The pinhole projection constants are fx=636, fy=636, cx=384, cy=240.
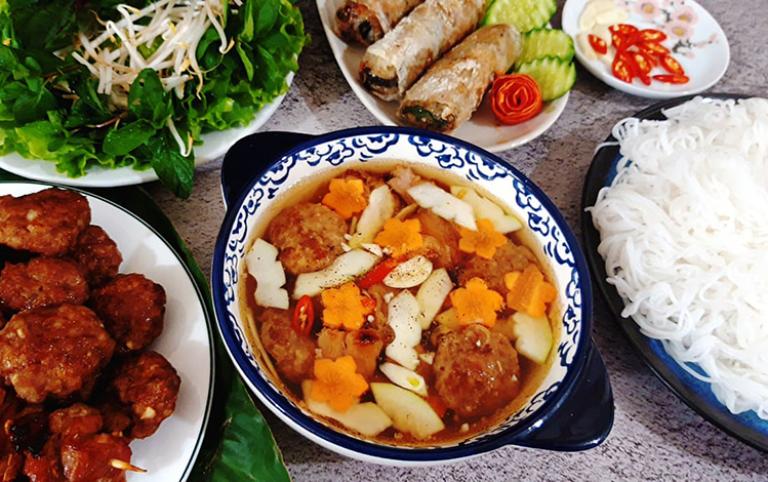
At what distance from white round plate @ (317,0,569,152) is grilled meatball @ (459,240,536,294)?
1.69ft

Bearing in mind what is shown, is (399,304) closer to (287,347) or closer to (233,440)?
(287,347)

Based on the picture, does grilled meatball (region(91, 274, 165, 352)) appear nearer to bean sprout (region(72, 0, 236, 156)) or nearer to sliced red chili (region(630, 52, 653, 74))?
bean sprout (region(72, 0, 236, 156))

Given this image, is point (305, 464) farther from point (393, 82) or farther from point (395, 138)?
point (393, 82)

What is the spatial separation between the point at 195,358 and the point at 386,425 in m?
0.46

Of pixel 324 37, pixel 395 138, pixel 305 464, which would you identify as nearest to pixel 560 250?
pixel 395 138

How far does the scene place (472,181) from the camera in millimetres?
1663

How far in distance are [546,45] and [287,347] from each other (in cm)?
151

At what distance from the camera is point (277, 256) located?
153cm

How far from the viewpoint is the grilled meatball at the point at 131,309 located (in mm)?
1400

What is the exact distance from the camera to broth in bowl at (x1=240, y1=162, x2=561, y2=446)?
137cm

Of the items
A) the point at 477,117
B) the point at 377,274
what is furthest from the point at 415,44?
the point at 377,274

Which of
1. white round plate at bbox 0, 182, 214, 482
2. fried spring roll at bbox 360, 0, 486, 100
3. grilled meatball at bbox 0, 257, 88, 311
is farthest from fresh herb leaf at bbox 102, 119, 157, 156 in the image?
fried spring roll at bbox 360, 0, 486, 100

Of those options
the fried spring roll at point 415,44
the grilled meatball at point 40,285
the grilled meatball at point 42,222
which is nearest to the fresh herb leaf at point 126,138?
the grilled meatball at point 42,222

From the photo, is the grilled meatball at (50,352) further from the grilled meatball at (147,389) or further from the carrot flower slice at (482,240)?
the carrot flower slice at (482,240)
